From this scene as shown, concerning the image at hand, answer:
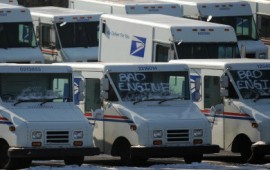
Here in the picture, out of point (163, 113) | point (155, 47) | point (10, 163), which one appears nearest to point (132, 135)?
point (163, 113)

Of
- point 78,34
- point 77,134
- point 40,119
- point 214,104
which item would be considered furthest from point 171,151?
point 78,34

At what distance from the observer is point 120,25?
109 ft

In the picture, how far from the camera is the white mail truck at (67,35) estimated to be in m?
38.0

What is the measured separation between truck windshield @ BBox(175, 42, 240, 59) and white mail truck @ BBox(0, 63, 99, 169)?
21.2 feet

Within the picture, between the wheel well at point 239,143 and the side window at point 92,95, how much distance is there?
109 inches

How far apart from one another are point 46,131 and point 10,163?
859mm

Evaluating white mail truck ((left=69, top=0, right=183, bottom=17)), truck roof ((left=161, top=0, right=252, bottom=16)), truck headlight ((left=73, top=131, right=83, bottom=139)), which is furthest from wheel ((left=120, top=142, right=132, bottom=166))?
truck roof ((left=161, top=0, right=252, bottom=16))

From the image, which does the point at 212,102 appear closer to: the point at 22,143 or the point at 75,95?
the point at 75,95

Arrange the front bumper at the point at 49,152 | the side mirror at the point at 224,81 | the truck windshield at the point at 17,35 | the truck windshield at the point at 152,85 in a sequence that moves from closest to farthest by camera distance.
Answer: the front bumper at the point at 49,152 < the truck windshield at the point at 152,85 < the side mirror at the point at 224,81 < the truck windshield at the point at 17,35

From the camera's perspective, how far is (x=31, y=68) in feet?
82.7

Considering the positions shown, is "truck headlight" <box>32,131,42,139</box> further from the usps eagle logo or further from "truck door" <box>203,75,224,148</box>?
the usps eagle logo

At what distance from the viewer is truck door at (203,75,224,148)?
26734 millimetres

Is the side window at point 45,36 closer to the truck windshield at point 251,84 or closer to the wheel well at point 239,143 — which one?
the truck windshield at point 251,84

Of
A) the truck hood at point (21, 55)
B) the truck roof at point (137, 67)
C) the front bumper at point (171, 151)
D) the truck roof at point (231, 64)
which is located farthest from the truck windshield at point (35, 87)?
the truck hood at point (21, 55)
